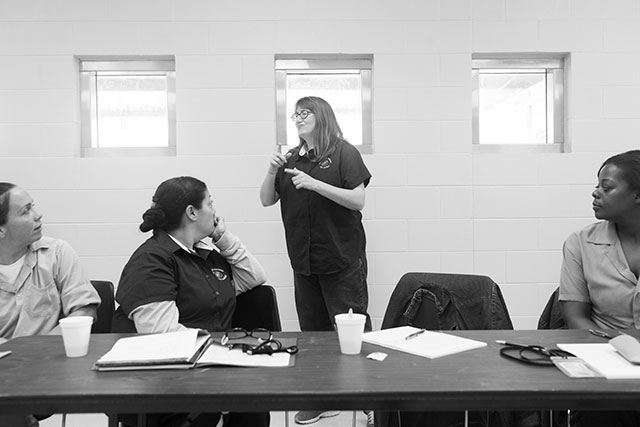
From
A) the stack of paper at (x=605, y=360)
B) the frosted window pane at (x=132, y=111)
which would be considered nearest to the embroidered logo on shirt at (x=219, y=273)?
the stack of paper at (x=605, y=360)

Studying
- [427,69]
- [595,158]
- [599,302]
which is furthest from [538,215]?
[599,302]

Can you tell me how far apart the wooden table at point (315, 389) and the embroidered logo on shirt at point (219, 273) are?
78 cm

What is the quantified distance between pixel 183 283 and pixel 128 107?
1890 millimetres

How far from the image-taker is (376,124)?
3.24 m

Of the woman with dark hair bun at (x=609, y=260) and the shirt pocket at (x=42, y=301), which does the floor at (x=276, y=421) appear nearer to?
the shirt pocket at (x=42, y=301)

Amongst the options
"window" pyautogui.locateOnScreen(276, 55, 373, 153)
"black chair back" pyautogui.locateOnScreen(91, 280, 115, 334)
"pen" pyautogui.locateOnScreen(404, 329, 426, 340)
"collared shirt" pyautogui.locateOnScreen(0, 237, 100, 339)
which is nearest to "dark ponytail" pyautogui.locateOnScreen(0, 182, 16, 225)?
"collared shirt" pyautogui.locateOnScreen(0, 237, 100, 339)

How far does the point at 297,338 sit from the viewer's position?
1.62 metres

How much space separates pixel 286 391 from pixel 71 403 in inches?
18.1

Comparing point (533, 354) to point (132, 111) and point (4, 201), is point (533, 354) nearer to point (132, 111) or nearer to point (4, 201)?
point (4, 201)

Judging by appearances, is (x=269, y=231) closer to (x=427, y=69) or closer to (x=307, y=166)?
(x=307, y=166)

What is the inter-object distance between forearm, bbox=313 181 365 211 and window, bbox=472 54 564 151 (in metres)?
1.07

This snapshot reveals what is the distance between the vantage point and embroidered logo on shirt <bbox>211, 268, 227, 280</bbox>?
2082mm

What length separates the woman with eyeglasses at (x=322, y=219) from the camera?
2.73 m

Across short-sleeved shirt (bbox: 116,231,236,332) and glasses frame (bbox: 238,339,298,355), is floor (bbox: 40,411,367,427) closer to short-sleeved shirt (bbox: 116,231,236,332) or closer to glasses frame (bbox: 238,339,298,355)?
short-sleeved shirt (bbox: 116,231,236,332)
